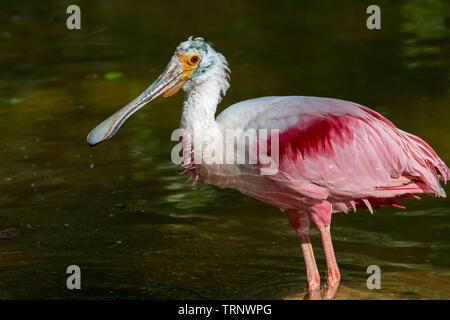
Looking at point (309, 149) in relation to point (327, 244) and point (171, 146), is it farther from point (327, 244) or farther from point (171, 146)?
point (171, 146)

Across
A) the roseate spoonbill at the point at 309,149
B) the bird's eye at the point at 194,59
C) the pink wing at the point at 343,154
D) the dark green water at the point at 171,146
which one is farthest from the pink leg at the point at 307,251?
the bird's eye at the point at 194,59

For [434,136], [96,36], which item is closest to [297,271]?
[434,136]

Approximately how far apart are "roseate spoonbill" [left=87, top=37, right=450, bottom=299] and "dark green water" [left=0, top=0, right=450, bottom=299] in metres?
0.65

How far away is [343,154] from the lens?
654cm

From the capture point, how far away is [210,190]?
8.70 meters

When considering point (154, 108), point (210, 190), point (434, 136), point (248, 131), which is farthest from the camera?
point (154, 108)

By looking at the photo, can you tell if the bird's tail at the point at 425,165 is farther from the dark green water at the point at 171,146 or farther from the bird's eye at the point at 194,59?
the bird's eye at the point at 194,59

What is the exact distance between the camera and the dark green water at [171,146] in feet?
22.8

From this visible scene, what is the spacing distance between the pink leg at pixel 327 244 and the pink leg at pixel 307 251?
89mm

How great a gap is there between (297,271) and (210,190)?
1.92 m

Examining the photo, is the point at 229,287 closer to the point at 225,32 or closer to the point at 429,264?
the point at 429,264

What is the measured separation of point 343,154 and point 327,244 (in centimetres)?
64

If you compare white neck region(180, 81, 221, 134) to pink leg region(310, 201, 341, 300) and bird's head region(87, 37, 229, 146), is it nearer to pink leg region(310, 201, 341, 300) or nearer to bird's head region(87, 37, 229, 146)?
bird's head region(87, 37, 229, 146)

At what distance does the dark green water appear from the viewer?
694 cm
